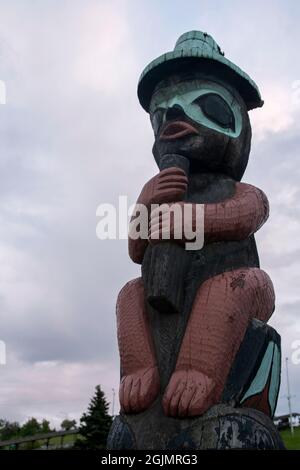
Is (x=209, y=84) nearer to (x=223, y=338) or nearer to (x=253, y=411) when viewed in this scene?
(x=223, y=338)

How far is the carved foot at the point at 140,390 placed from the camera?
Result: 3668mm

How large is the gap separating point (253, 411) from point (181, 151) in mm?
2323

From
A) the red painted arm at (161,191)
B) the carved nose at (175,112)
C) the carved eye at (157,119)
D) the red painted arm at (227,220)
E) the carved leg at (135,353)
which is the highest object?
the carved eye at (157,119)

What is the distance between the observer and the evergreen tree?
16.5 metres

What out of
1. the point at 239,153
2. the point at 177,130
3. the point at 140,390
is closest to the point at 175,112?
the point at 177,130

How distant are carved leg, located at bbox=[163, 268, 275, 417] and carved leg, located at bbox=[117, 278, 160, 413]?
0.67 ft

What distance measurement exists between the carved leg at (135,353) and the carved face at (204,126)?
4.26ft

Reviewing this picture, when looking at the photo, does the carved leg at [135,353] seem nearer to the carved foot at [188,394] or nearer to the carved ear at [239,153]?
the carved foot at [188,394]

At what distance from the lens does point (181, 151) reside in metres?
4.73

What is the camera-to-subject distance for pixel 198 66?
5.02 meters

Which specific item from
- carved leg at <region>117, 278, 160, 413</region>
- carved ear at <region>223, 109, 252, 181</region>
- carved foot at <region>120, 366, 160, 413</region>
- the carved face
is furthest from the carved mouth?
carved foot at <region>120, 366, 160, 413</region>

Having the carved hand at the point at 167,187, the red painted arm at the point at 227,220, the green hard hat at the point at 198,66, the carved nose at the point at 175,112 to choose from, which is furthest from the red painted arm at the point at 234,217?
the green hard hat at the point at 198,66

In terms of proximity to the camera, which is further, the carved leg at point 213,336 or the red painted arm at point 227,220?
the red painted arm at point 227,220

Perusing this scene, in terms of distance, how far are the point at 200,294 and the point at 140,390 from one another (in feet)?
2.70
